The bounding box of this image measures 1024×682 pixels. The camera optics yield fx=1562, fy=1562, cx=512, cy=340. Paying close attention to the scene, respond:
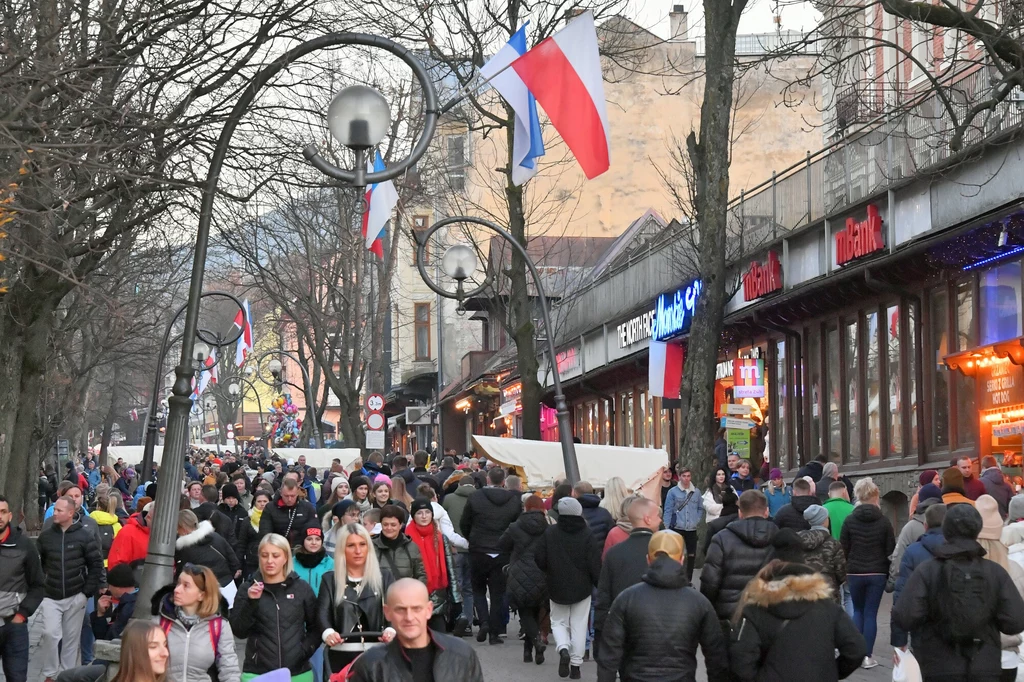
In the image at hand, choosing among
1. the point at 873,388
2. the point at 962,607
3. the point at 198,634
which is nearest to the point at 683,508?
the point at 873,388

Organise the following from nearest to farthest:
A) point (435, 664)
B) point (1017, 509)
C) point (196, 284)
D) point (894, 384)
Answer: point (435, 664), point (1017, 509), point (196, 284), point (894, 384)

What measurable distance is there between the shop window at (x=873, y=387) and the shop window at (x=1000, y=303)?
3.79 meters

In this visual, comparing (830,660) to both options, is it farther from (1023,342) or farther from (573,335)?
(573,335)

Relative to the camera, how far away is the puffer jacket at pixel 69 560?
12.9 m

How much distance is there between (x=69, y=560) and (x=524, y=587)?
401 cm

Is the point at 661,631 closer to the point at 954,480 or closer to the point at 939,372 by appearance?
the point at 954,480

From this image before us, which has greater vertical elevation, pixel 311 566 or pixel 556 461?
pixel 556 461

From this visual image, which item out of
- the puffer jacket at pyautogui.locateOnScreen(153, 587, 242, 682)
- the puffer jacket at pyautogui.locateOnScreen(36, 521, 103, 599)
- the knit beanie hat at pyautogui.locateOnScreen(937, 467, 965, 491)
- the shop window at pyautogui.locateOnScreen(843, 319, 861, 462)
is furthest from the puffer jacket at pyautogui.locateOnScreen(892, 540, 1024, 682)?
the shop window at pyautogui.locateOnScreen(843, 319, 861, 462)

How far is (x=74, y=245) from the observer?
1845 cm

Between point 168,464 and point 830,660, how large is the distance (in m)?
5.51

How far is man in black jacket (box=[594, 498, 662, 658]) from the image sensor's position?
36.6ft

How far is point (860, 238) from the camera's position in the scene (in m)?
22.8

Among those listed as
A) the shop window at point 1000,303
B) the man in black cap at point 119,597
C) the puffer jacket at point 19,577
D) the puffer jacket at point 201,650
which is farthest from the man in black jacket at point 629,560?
the shop window at point 1000,303

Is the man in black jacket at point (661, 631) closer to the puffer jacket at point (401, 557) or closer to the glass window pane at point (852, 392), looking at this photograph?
the puffer jacket at point (401, 557)
